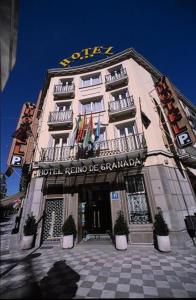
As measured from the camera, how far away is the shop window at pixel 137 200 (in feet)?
30.7

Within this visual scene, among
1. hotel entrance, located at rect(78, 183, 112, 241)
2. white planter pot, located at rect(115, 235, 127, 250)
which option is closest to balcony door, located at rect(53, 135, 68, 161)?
hotel entrance, located at rect(78, 183, 112, 241)

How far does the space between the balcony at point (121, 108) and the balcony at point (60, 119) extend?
332cm

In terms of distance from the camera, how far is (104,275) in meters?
5.25

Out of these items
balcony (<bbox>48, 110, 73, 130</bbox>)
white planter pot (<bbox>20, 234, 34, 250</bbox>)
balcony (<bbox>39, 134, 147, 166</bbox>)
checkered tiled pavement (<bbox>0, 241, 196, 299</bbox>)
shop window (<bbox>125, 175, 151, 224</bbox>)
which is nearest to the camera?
checkered tiled pavement (<bbox>0, 241, 196, 299</bbox>)

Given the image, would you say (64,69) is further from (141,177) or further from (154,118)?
(141,177)

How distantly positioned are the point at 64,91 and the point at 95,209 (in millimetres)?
10736

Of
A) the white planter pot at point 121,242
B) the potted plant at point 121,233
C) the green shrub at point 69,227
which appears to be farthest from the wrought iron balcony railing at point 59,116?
the white planter pot at point 121,242

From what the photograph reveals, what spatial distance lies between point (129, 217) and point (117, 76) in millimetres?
11512

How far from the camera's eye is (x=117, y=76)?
45.9ft

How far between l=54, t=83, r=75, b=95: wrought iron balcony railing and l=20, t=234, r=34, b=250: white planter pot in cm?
1134

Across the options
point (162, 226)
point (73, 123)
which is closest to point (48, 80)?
point (73, 123)

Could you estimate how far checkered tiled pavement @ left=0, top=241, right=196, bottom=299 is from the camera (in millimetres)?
4133

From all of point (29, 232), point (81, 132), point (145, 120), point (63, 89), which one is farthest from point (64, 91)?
point (29, 232)

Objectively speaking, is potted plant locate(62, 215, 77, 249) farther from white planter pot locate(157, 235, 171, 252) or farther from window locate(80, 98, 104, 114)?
window locate(80, 98, 104, 114)
